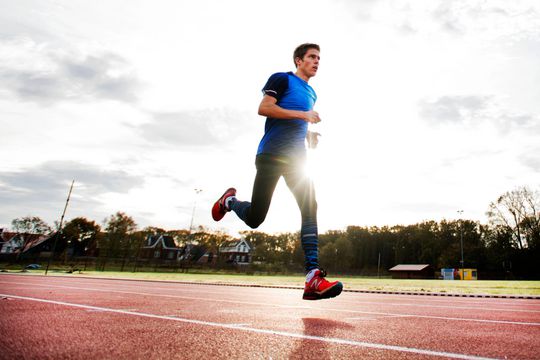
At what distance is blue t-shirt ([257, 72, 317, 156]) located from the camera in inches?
156

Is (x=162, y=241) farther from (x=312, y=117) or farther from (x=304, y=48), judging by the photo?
(x=312, y=117)

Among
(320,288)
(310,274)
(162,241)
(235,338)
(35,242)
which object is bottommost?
(235,338)

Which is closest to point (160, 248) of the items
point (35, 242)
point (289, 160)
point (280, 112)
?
point (35, 242)

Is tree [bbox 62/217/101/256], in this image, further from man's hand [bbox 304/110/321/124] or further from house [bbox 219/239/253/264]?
man's hand [bbox 304/110/321/124]

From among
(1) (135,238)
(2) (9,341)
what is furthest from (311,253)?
(1) (135,238)

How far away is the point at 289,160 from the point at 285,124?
0.41 meters

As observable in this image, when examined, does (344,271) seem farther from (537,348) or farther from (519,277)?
(537,348)

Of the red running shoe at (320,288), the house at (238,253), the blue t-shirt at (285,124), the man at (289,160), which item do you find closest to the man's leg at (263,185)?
the man at (289,160)

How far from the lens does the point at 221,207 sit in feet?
15.8

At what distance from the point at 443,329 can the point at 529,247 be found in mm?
81416

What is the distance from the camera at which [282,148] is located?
396 cm

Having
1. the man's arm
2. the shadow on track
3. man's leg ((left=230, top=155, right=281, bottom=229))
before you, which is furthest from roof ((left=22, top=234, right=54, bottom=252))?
the shadow on track

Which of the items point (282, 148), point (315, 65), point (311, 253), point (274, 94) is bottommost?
point (311, 253)

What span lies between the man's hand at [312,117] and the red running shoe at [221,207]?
5.18ft
